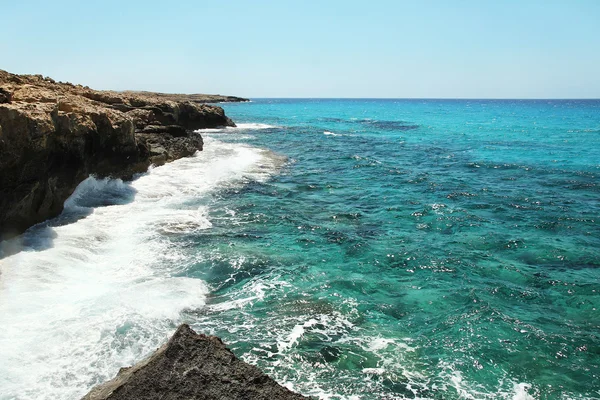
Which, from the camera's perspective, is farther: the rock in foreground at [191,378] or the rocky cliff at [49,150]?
the rocky cliff at [49,150]

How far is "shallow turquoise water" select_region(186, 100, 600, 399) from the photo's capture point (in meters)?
7.46

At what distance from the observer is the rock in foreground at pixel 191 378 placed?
4.28 m

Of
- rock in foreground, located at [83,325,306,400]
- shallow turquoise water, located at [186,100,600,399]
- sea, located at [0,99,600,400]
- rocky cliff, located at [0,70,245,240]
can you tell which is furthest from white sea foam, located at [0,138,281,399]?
rock in foreground, located at [83,325,306,400]

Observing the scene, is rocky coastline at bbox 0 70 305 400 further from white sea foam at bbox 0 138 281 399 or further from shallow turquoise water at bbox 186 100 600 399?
shallow turquoise water at bbox 186 100 600 399

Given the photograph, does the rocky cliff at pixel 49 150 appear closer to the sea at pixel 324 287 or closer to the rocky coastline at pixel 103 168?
the rocky coastline at pixel 103 168

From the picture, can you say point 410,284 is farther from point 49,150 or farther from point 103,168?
point 103,168

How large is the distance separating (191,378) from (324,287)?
20.9ft

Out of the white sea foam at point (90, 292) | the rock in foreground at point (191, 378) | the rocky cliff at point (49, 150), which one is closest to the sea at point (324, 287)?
the white sea foam at point (90, 292)

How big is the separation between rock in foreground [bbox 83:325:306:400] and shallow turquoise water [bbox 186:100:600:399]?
266cm

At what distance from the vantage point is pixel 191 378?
14.4 feet

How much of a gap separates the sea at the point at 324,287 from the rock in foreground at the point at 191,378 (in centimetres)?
262

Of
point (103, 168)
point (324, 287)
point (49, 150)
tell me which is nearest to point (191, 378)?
point (324, 287)

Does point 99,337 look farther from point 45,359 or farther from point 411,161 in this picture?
point 411,161

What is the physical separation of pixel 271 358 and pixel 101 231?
343 inches
